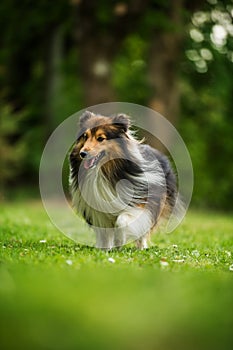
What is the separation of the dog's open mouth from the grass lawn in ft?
2.83

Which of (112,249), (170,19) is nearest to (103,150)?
(112,249)

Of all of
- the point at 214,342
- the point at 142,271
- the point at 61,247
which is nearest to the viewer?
the point at 214,342

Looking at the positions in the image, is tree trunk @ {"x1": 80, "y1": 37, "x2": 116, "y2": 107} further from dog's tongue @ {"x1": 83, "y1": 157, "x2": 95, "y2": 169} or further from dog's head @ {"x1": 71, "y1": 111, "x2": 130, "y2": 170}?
dog's tongue @ {"x1": 83, "y1": 157, "x2": 95, "y2": 169}

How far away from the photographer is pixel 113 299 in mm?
3918

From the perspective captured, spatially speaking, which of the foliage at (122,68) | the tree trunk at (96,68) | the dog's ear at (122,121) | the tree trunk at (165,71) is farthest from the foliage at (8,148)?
the dog's ear at (122,121)

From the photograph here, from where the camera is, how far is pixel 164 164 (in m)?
7.66

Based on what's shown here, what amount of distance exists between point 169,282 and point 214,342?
1539 millimetres

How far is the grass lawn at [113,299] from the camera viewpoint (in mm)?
3168

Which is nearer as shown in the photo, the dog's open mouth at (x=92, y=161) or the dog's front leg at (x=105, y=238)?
the dog's open mouth at (x=92, y=161)

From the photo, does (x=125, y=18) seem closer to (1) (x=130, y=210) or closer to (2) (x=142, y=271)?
(1) (x=130, y=210)

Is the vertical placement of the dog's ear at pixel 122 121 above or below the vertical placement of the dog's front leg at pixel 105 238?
above

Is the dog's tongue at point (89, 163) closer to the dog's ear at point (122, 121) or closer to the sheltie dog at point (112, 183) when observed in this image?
the sheltie dog at point (112, 183)

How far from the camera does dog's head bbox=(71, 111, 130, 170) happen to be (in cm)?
640

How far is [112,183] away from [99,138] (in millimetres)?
555
